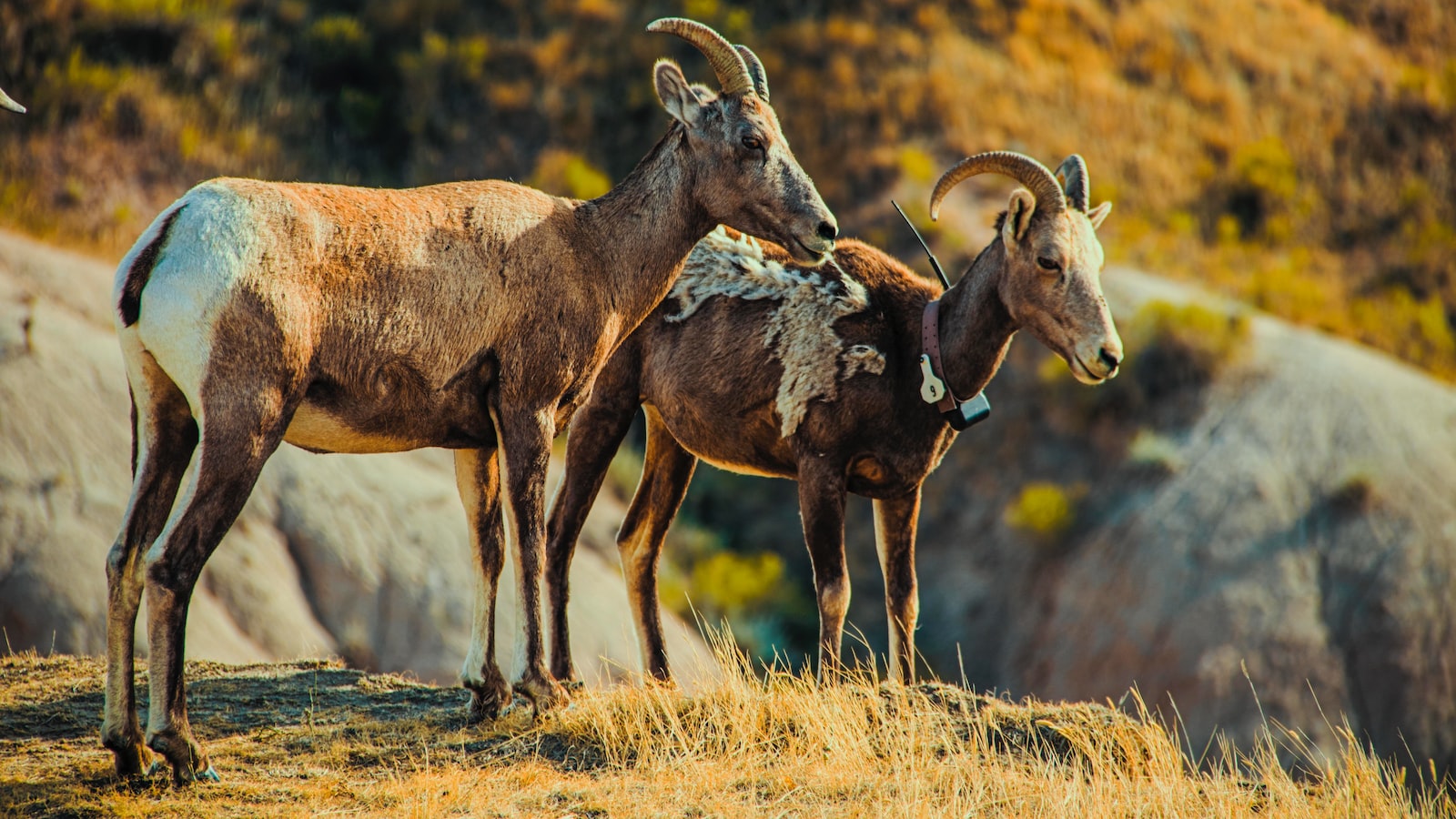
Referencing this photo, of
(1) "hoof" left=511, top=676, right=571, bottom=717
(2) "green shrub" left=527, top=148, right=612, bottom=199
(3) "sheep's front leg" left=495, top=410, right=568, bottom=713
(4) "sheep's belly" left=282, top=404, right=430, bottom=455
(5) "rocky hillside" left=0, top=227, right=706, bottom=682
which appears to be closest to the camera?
(4) "sheep's belly" left=282, top=404, right=430, bottom=455

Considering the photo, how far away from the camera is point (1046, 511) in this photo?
18875 millimetres

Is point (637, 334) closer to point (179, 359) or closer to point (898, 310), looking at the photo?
point (898, 310)

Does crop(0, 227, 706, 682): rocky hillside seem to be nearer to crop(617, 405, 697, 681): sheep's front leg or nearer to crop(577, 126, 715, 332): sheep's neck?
crop(617, 405, 697, 681): sheep's front leg

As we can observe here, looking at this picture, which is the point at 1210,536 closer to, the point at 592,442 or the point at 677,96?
the point at 592,442

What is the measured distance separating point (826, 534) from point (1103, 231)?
59.1 feet

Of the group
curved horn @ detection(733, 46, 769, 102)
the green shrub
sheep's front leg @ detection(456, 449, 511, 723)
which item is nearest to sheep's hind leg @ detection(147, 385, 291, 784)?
sheep's front leg @ detection(456, 449, 511, 723)

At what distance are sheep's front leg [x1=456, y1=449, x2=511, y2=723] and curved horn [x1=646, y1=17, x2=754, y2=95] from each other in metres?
2.25

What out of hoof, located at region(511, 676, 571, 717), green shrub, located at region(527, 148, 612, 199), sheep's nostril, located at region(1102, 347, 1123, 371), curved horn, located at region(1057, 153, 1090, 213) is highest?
curved horn, located at region(1057, 153, 1090, 213)

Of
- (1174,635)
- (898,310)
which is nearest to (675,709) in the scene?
(898,310)

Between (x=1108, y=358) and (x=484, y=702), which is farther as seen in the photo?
(x=1108, y=358)

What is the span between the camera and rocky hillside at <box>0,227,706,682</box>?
12.9 meters

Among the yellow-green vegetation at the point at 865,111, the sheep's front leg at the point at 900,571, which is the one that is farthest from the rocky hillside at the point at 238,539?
the yellow-green vegetation at the point at 865,111

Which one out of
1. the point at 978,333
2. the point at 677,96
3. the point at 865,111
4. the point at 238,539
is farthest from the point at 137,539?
the point at 865,111

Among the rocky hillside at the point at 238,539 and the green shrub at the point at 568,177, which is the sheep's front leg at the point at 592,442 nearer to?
the rocky hillside at the point at 238,539
